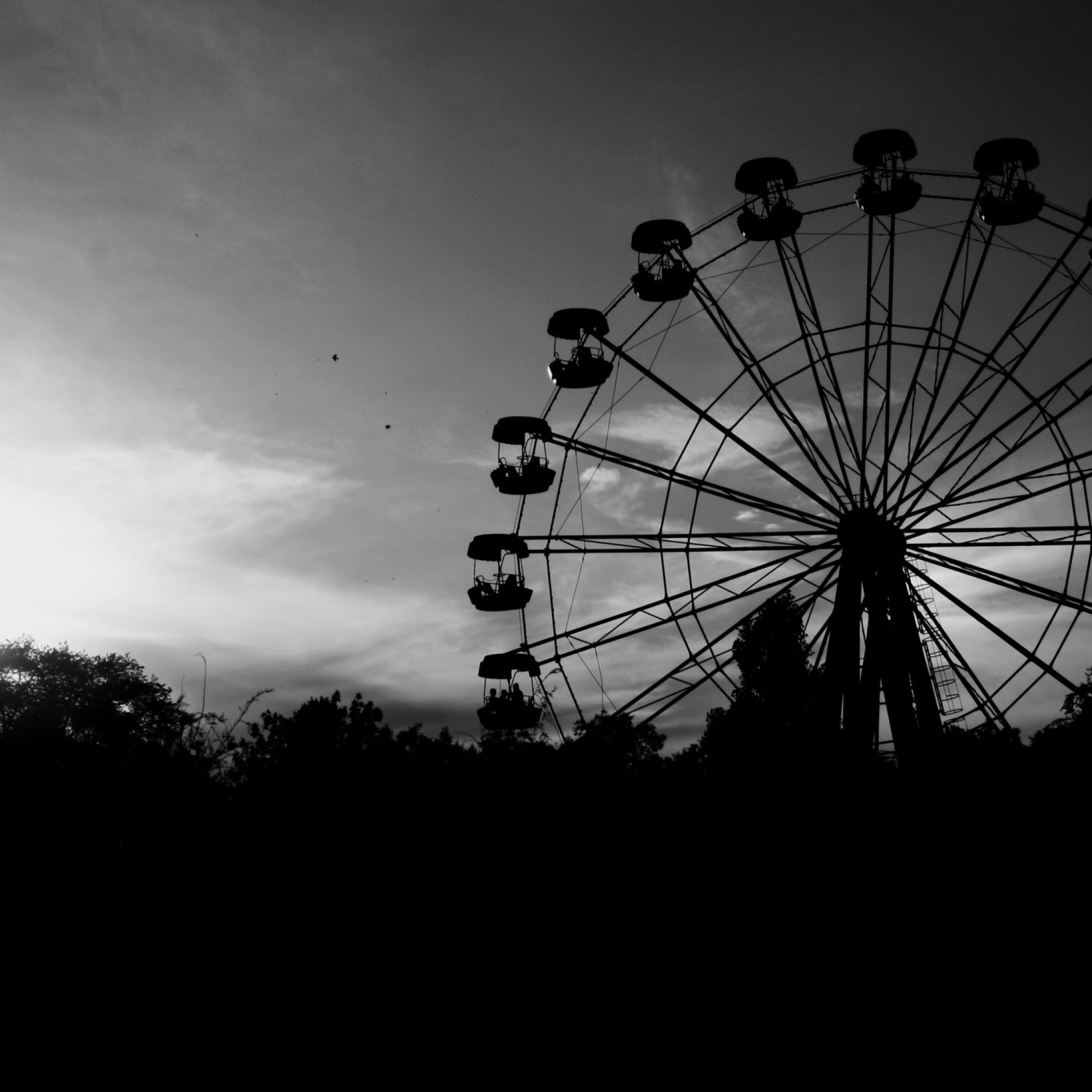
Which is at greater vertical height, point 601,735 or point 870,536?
point 870,536

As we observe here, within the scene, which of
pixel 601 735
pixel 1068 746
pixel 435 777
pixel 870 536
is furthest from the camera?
pixel 435 777

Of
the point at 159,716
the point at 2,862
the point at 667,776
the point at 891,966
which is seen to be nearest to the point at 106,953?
the point at 2,862

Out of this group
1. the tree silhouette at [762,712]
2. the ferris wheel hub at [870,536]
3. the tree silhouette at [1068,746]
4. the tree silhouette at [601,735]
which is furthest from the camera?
the tree silhouette at [762,712]

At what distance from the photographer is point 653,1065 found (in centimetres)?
1122

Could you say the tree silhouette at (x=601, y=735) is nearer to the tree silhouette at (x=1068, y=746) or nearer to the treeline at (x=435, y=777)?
the treeline at (x=435, y=777)

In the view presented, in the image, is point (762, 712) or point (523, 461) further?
point (762, 712)

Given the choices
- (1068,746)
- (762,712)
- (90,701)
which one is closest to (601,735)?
(1068,746)

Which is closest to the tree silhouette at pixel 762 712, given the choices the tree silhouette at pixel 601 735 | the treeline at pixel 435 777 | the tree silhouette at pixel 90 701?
the treeline at pixel 435 777

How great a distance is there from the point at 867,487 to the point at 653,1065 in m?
9.96

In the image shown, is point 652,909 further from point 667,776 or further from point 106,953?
point 667,776

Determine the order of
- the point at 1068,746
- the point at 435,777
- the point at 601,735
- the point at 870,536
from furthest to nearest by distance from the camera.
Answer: the point at 435,777
the point at 1068,746
the point at 601,735
the point at 870,536

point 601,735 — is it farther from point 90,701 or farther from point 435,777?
point 90,701

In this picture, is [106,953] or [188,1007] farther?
[106,953]

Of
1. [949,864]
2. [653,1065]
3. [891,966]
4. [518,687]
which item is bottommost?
[653,1065]
